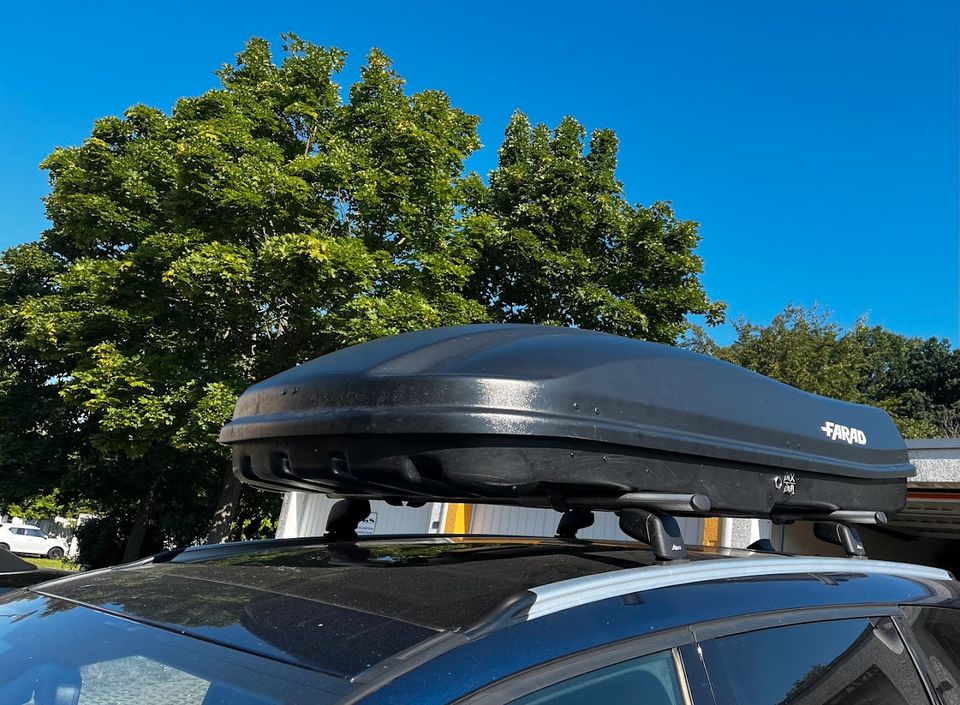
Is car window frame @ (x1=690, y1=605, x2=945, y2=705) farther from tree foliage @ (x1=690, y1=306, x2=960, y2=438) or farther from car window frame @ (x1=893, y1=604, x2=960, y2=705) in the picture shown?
tree foliage @ (x1=690, y1=306, x2=960, y2=438)

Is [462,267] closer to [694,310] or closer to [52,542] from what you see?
[694,310]

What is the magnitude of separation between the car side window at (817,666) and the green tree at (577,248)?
544 inches

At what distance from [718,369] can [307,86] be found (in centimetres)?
1371

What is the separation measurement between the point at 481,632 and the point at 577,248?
15.5 m

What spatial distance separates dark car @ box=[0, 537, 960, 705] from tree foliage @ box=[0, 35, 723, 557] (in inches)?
372

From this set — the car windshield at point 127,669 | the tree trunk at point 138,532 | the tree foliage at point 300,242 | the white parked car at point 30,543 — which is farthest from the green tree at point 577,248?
the white parked car at point 30,543

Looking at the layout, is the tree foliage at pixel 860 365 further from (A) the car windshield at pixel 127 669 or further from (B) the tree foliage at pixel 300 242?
(A) the car windshield at pixel 127 669

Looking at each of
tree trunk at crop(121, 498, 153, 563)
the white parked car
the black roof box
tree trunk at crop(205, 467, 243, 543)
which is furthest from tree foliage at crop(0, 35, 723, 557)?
the white parked car

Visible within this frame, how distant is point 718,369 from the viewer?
2.16 m

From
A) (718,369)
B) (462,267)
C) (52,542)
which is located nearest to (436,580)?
(718,369)

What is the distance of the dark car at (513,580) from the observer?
1238mm

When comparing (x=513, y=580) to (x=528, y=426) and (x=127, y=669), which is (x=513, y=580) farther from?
(x=127, y=669)

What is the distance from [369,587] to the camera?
1.54 metres

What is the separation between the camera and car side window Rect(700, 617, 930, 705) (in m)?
1.43
